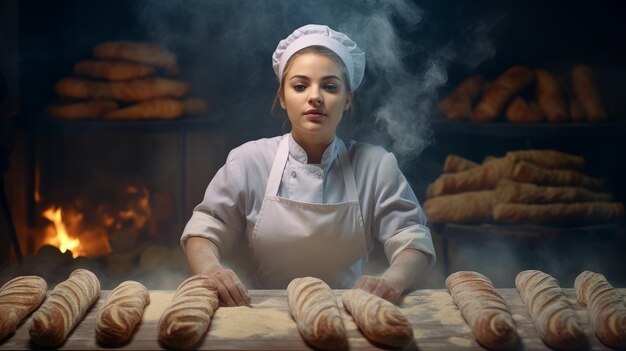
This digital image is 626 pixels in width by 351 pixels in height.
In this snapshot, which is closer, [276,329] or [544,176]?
[276,329]

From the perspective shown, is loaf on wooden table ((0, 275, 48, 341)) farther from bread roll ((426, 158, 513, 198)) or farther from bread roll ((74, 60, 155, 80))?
bread roll ((426, 158, 513, 198))

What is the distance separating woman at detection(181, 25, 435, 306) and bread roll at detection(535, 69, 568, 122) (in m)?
1.74

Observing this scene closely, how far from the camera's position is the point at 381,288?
2.64 m

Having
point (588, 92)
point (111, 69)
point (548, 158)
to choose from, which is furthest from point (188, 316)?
point (588, 92)

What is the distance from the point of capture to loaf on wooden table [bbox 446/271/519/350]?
7.28ft

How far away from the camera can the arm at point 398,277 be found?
8.67 feet

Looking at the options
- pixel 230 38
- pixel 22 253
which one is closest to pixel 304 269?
pixel 230 38

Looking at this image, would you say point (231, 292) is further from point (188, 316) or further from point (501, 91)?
point (501, 91)

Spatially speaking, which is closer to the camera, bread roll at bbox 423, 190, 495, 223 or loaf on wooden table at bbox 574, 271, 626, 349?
loaf on wooden table at bbox 574, 271, 626, 349

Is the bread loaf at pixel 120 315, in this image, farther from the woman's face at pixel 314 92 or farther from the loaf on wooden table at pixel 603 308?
the loaf on wooden table at pixel 603 308

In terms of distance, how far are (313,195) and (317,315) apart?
2.62 ft

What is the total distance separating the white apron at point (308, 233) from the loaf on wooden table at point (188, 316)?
55 centimetres

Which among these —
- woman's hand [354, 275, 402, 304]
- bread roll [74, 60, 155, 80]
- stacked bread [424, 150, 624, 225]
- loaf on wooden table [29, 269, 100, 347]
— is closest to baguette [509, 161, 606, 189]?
stacked bread [424, 150, 624, 225]

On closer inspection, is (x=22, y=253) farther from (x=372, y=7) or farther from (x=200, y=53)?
(x=372, y=7)
